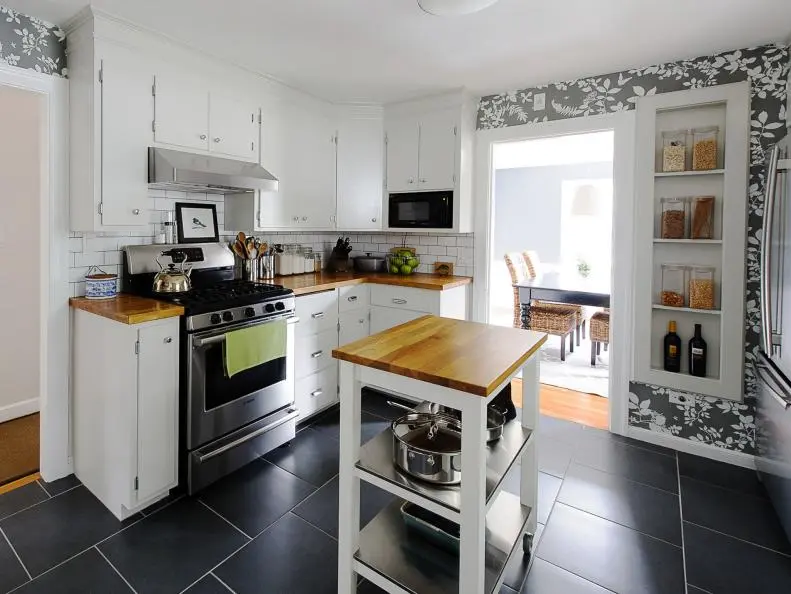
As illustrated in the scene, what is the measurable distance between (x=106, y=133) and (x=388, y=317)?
214 centimetres

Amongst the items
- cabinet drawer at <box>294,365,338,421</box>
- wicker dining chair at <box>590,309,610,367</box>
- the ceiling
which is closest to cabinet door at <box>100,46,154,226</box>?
the ceiling

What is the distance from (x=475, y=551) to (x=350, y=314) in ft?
7.49

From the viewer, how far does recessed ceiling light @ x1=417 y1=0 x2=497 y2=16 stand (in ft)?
6.08

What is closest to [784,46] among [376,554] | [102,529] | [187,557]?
[376,554]

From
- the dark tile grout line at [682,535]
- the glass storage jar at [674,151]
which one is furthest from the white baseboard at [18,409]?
→ the glass storage jar at [674,151]

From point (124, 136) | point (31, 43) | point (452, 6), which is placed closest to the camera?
point (452, 6)

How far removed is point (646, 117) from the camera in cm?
275

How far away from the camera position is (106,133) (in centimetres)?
220

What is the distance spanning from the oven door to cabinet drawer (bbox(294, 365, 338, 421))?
0.25 metres

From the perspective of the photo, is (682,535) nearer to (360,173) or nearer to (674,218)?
(674,218)

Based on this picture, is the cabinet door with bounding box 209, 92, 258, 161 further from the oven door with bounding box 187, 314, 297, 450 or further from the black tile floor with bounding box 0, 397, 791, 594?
the black tile floor with bounding box 0, 397, 791, 594

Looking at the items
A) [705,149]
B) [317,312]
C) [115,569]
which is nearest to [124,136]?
[317,312]

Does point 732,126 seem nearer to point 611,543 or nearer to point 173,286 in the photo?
point 611,543

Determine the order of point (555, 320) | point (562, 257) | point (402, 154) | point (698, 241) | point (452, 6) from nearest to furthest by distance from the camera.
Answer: point (452, 6)
point (698, 241)
point (402, 154)
point (555, 320)
point (562, 257)
